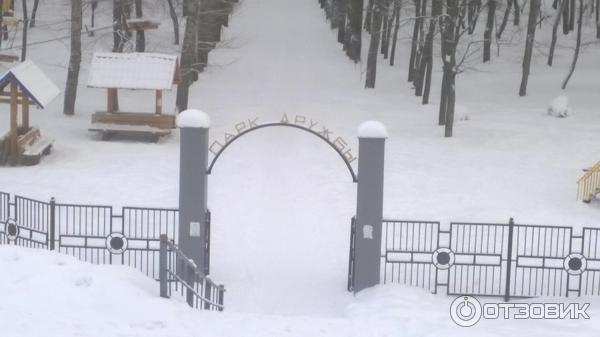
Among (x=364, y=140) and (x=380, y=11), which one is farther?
(x=380, y=11)

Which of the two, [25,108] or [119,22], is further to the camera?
[119,22]

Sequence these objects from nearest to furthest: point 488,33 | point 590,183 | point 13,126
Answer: point 590,183, point 13,126, point 488,33

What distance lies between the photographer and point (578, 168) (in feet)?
89.6

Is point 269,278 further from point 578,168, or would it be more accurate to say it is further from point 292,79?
point 292,79

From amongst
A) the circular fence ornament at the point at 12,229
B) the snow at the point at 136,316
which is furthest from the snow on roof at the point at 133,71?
the snow at the point at 136,316

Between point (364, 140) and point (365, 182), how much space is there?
2.38ft

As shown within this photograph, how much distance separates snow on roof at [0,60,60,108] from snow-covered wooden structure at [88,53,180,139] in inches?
96.5

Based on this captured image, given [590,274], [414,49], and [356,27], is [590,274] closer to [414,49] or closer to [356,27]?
[414,49]

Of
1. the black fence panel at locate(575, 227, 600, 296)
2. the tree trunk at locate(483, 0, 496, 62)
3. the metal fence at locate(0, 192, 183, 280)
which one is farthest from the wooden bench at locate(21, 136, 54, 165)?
the tree trunk at locate(483, 0, 496, 62)

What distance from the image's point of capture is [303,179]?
25.2 metres

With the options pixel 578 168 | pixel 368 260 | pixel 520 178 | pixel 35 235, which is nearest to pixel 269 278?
pixel 368 260
